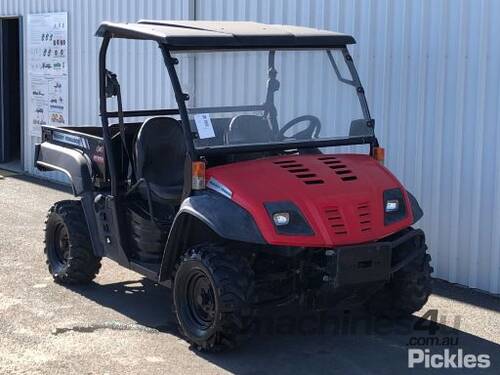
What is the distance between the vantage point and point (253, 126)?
19.0ft

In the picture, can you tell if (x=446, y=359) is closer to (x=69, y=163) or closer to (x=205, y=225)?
(x=205, y=225)

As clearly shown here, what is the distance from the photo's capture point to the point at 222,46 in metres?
5.68

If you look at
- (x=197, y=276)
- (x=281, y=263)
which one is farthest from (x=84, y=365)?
(x=281, y=263)

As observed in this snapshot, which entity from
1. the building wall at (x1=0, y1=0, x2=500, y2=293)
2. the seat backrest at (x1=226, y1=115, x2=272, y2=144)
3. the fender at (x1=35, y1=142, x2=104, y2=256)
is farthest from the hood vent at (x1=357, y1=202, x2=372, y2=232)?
the fender at (x1=35, y1=142, x2=104, y2=256)

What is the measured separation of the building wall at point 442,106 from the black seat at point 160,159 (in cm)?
219

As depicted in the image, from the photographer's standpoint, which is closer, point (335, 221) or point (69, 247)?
point (335, 221)

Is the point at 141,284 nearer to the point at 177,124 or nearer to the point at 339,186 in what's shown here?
the point at 177,124

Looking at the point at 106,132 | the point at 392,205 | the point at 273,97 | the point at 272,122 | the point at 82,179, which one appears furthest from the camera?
the point at 82,179

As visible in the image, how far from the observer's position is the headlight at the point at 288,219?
5.06 m

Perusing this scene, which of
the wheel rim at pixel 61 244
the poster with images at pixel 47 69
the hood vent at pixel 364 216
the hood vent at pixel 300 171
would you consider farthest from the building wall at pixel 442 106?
the poster with images at pixel 47 69

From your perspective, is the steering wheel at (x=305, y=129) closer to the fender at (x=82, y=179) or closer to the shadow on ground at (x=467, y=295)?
the fender at (x=82, y=179)

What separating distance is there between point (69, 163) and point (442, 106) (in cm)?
314

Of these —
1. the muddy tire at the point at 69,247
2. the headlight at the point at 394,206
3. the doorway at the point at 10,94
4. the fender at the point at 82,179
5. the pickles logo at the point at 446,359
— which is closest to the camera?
the pickles logo at the point at 446,359

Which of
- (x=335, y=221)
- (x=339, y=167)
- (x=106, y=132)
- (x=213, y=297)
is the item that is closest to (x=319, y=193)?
(x=335, y=221)
